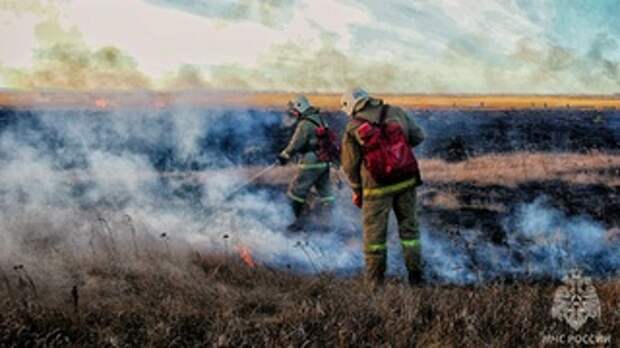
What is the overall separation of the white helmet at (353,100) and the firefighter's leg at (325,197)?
337cm

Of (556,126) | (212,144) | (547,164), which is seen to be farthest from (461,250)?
(556,126)

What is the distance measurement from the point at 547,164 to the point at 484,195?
17.4 feet

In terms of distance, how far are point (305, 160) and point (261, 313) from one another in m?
4.87

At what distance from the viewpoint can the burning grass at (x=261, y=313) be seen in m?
4.24

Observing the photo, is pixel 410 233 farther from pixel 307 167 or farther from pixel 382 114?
pixel 307 167

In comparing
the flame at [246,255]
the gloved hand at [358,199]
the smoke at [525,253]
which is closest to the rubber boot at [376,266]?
the gloved hand at [358,199]

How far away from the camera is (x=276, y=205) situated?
39.3 ft

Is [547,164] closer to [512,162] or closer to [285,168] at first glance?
[512,162]

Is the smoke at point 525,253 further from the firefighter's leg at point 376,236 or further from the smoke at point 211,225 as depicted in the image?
the firefighter's leg at point 376,236

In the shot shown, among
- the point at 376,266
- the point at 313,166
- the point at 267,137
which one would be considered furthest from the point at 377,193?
the point at 267,137

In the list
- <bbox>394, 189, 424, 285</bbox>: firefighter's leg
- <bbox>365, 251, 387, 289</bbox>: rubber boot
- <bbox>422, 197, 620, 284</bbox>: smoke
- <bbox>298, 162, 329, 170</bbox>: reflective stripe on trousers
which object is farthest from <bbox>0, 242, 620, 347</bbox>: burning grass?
<bbox>298, 162, 329, 170</bbox>: reflective stripe on trousers

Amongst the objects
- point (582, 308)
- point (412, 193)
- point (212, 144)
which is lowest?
point (212, 144)

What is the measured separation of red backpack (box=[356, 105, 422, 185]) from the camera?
633cm

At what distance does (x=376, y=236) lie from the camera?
6.45m
